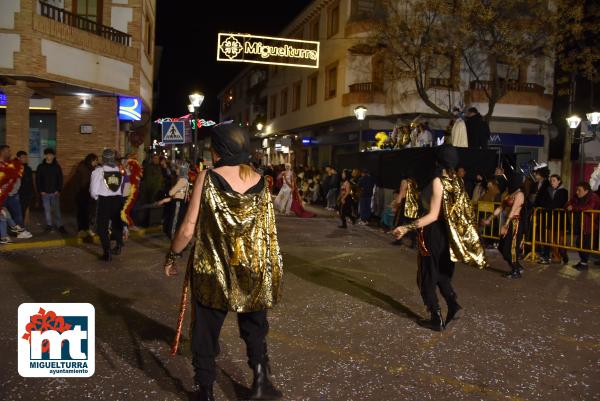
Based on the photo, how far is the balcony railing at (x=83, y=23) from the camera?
15008mm

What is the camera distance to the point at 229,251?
354 centimetres

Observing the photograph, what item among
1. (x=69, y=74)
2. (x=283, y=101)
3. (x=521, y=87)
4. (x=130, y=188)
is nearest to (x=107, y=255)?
(x=130, y=188)

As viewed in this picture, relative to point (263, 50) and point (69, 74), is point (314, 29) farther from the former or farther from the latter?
point (69, 74)

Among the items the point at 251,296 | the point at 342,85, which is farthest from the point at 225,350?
the point at 342,85

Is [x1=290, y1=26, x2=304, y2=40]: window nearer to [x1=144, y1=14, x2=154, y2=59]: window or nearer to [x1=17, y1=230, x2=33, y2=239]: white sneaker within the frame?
[x1=144, y1=14, x2=154, y2=59]: window

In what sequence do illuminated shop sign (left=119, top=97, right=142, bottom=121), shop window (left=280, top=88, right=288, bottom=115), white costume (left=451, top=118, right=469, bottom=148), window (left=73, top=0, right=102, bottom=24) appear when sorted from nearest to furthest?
white costume (left=451, top=118, right=469, bottom=148) → window (left=73, top=0, right=102, bottom=24) → illuminated shop sign (left=119, top=97, right=142, bottom=121) → shop window (left=280, top=88, right=288, bottom=115)

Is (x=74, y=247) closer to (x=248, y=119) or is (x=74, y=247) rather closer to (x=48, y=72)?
(x=48, y=72)

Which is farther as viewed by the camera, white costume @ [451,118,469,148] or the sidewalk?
white costume @ [451,118,469,148]

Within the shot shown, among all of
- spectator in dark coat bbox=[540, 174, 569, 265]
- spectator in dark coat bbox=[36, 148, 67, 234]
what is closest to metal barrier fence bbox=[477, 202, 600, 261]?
spectator in dark coat bbox=[540, 174, 569, 265]

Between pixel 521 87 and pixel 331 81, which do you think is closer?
pixel 521 87

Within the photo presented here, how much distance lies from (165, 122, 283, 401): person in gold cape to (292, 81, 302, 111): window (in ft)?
111

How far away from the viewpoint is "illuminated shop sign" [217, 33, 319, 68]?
1994 centimetres

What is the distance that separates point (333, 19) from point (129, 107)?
631 inches

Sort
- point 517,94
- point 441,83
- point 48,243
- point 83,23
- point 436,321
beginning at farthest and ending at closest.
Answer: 1. point 517,94
2. point 441,83
3. point 83,23
4. point 48,243
5. point 436,321
